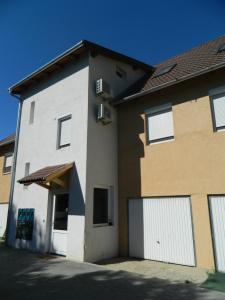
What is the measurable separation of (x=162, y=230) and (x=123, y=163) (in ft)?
10.3

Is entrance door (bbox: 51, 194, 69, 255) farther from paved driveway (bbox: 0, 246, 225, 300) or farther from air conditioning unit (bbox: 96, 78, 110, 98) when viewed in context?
air conditioning unit (bbox: 96, 78, 110, 98)

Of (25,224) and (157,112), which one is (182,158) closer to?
(157,112)

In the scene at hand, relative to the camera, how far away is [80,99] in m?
11.1

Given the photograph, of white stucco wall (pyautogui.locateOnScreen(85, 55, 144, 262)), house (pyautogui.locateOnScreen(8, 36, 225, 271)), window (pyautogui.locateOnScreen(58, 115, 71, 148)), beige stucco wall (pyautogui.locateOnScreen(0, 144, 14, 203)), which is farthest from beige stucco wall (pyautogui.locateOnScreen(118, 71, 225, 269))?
beige stucco wall (pyautogui.locateOnScreen(0, 144, 14, 203))

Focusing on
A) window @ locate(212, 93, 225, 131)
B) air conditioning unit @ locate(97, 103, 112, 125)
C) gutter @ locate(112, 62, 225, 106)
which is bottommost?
window @ locate(212, 93, 225, 131)

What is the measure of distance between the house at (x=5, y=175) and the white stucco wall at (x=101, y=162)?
25.3 ft

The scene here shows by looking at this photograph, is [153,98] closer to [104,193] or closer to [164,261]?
[104,193]

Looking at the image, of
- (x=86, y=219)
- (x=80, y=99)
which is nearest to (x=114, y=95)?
(x=80, y=99)

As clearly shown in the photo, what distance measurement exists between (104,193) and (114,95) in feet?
14.4

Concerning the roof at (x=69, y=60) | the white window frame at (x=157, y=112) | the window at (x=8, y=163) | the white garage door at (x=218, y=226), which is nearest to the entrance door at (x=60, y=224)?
the white window frame at (x=157, y=112)

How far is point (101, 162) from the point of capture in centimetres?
1068

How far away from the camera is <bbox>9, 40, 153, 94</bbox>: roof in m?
11.2

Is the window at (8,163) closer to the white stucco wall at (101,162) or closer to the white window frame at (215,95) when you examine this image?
the white stucco wall at (101,162)

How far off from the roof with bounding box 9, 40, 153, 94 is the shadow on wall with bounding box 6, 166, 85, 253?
5.02 metres
